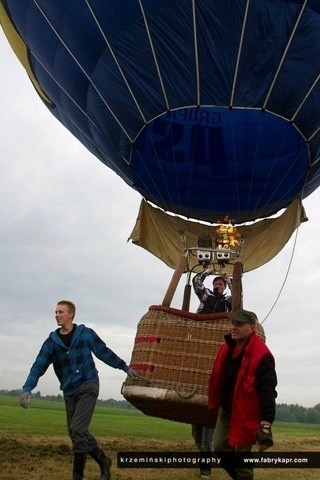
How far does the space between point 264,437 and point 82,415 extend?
1416 millimetres

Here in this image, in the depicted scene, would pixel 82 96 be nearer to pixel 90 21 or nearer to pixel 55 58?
pixel 55 58

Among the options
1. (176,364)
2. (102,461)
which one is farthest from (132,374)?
(102,461)

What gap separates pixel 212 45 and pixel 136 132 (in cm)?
138

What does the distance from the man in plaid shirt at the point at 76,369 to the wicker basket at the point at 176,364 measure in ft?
0.49

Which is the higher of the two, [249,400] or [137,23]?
[137,23]

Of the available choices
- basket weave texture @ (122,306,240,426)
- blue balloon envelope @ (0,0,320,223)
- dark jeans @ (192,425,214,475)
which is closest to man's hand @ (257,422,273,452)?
basket weave texture @ (122,306,240,426)

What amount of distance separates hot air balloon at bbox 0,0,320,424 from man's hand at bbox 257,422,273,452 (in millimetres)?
986

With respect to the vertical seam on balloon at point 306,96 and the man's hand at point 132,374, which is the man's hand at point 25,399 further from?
the vertical seam on balloon at point 306,96

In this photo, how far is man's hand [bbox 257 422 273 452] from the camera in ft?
10.2

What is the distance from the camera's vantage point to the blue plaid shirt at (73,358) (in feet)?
13.4

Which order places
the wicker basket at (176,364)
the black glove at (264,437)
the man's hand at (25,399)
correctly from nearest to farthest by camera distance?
the black glove at (264,437) < the man's hand at (25,399) < the wicker basket at (176,364)

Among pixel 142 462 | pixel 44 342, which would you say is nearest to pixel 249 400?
pixel 142 462

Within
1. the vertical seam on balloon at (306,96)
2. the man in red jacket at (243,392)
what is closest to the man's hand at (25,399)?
the man in red jacket at (243,392)

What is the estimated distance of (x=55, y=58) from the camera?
6492mm
